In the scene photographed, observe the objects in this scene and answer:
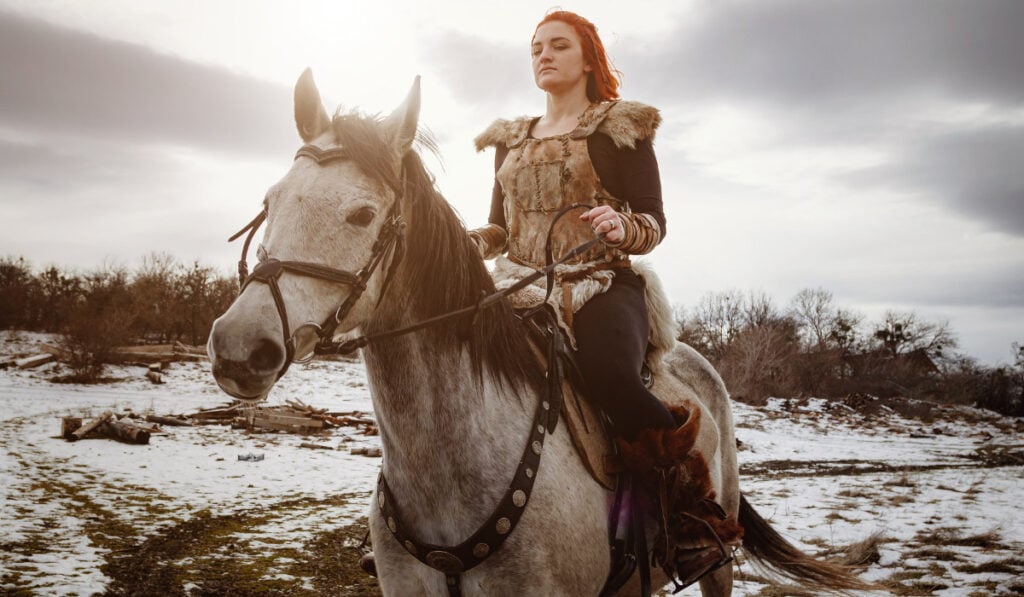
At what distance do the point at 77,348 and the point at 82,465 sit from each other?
1475 cm

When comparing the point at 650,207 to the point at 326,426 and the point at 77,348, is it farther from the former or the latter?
the point at 77,348

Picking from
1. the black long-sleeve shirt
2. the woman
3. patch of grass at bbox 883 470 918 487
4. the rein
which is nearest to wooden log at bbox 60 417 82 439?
the rein

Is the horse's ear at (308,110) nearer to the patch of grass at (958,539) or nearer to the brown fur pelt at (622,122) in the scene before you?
the brown fur pelt at (622,122)

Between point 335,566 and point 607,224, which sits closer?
point 607,224

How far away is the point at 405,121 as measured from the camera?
6.89 ft

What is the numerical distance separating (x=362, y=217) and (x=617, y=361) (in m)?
1.24

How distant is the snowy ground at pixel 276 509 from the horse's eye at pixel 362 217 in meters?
4.23

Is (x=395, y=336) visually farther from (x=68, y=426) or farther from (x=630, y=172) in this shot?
(x=68, y=426)

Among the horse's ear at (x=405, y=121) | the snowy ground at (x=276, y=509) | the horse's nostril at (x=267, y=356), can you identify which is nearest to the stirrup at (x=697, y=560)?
the horse's nostril at (x=267, y=356)

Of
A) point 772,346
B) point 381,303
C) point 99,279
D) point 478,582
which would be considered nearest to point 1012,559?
point 478,582

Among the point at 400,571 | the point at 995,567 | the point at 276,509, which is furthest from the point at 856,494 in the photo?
the point at 400,571

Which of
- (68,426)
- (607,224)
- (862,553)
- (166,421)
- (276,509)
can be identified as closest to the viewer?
(607,224)

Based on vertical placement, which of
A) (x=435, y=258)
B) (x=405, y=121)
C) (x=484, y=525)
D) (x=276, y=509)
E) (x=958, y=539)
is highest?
(x=405, y=121)

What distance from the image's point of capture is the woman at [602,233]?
2434 mm
